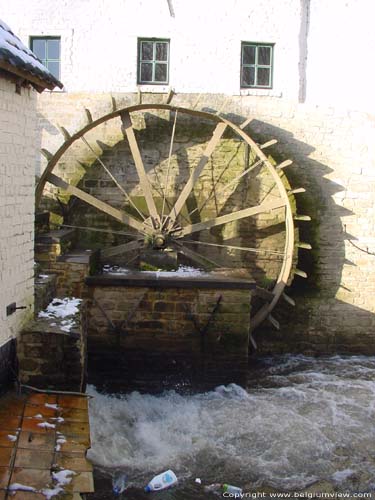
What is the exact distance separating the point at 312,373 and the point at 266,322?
3.62 ft

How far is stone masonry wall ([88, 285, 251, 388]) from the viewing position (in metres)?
7.71

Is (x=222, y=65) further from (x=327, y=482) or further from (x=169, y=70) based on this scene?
(x=327, y=482)

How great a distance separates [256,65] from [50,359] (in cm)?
627

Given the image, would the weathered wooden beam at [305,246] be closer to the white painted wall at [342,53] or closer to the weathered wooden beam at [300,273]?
the weathered wooden beam at [300,273]

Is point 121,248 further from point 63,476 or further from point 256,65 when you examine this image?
point 63,476

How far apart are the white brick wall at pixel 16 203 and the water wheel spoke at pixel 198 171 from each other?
10.8ft

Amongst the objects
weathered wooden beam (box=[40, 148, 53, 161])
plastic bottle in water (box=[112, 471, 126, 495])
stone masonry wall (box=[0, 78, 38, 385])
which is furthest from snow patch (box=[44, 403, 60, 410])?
weathered wooden beam (box=[40, 148, 53, 161])

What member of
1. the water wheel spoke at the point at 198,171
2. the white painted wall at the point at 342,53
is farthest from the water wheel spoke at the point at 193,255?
the white painted wall at the point at 342,53

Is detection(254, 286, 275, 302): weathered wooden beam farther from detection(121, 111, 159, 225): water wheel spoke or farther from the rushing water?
detection(121, 111, 159, 225): water wheel spoke

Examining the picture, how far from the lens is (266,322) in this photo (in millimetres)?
9445

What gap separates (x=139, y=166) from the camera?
8898 millimetres

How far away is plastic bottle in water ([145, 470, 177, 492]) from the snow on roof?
376 centimetres

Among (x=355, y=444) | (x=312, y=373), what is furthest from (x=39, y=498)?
(x=312, y=373)

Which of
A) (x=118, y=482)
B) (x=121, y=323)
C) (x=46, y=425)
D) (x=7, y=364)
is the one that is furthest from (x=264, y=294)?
(x=46, y=425)
